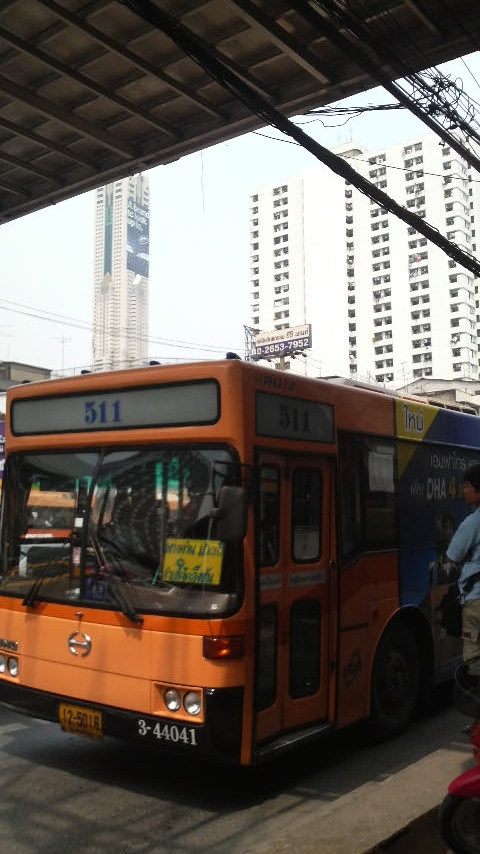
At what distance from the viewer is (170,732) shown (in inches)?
167

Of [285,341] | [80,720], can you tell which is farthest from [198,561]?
[285,341]

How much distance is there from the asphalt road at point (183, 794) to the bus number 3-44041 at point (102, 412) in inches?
90.1

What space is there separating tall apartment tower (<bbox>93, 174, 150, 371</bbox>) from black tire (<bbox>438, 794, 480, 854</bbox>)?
69.9 metres

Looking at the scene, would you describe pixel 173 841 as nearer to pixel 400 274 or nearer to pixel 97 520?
pixel 97 520

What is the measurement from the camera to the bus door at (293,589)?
454 cm

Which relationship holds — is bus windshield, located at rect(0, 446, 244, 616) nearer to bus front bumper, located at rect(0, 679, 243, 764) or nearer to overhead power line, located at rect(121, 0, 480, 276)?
bus front bumper, located at rect(0, 679, 243, 764)

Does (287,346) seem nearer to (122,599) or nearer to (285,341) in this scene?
(285,341)

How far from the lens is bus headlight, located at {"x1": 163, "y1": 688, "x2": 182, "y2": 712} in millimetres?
4273

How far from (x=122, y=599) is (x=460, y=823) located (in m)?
2.14

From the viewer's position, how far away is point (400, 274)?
13412 cm

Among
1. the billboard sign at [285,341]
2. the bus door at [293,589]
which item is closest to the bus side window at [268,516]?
the bus door at [293,589]

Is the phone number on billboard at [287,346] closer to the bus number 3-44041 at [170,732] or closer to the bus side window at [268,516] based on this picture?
the bus side window at [268,516]

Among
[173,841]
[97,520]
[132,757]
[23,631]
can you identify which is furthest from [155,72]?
[173,841]

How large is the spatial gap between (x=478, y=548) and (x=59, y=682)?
9.09ft
